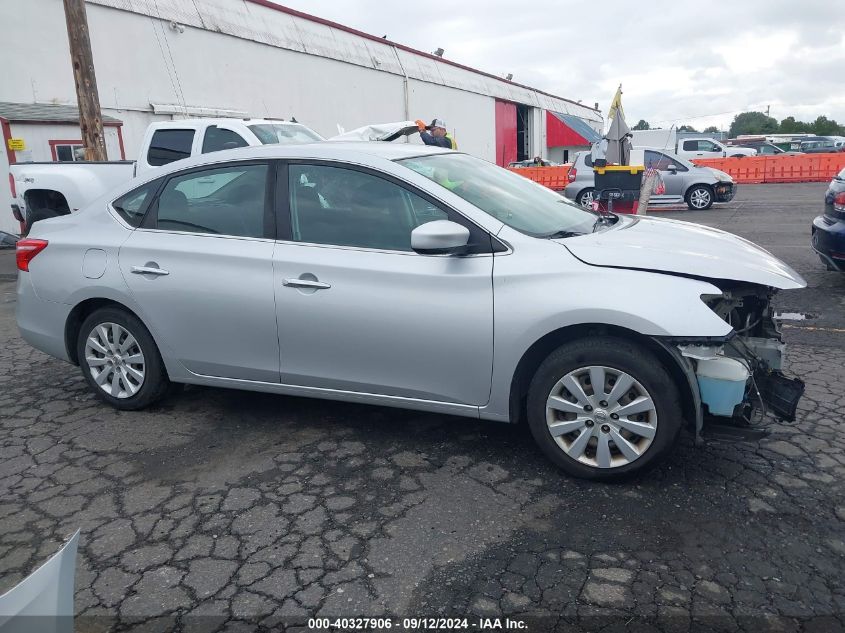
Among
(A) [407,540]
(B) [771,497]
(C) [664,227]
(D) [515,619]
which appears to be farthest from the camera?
(C) [664,227]

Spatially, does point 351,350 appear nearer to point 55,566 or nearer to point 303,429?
point 303,429

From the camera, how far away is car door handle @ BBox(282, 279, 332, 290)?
12.2 ft

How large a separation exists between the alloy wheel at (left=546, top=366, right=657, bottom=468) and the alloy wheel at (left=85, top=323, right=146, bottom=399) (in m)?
2.69

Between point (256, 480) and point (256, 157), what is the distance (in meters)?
1.90

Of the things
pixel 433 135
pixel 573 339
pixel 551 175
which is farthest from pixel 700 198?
pixel 573 339

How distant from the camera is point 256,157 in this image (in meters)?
4.10

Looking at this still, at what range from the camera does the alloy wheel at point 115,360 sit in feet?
14.4

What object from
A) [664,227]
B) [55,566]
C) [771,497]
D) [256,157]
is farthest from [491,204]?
[55,566]

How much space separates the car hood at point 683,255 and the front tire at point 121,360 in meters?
2.69

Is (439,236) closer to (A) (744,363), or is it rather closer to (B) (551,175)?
(A) (744,363)

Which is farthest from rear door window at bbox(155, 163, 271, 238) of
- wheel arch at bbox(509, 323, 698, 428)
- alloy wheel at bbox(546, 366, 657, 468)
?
alloy wheel at bbox(546, 366, 657, 468)

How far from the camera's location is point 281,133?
31.9 ft

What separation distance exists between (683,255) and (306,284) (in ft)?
6.47

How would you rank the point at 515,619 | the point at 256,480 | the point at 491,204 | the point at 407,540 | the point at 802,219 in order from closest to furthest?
the point at 515,619, the point at 407,540, the point at 256,480, the point at 491,204, the point at 802,219
